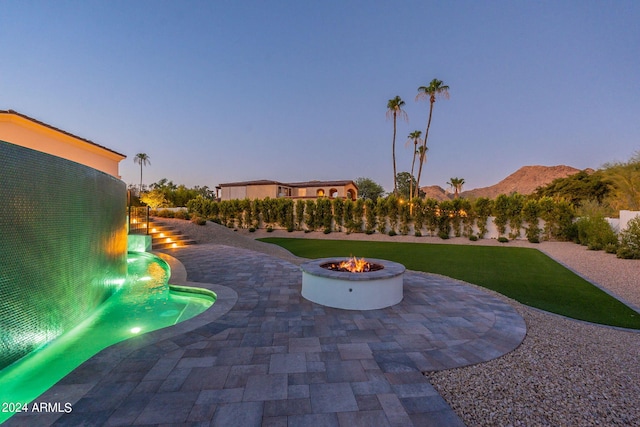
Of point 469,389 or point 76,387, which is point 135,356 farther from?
point 469,389

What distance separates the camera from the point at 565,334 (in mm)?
4012

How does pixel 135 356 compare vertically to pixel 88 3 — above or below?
below

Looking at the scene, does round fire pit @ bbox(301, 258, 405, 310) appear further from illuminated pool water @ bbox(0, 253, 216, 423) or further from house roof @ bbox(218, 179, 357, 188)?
house roof @ bbox(218, 179, 357, 188)

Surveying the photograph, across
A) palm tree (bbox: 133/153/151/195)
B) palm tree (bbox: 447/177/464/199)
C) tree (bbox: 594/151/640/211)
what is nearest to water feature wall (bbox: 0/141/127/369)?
tree (bbox: 594/151/640/211)

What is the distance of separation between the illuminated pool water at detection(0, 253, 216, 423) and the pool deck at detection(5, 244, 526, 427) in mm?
692

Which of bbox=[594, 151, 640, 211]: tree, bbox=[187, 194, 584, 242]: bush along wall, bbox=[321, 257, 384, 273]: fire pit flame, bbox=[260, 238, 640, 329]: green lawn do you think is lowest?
bbox=[260, 238, 640, 329]: green lawn

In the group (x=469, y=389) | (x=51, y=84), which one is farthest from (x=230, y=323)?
(x=51, y=84)

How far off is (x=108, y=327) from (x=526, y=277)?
10536 millimetres

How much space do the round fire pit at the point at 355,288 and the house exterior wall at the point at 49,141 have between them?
9789 mm

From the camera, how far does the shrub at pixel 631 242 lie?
399 inches

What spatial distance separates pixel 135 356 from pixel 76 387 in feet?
→ 1.92

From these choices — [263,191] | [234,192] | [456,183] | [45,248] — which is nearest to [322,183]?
[263,191]

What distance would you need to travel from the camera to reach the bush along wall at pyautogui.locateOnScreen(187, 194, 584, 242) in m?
16.3

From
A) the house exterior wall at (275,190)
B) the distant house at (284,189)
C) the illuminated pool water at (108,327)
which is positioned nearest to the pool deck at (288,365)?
the illuminated pool water at (108,327)
